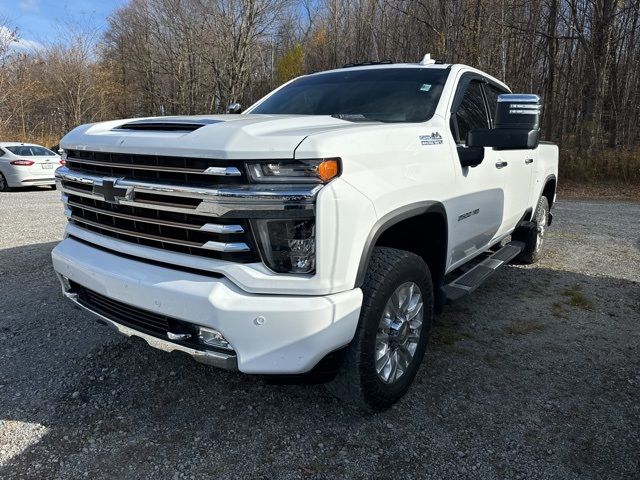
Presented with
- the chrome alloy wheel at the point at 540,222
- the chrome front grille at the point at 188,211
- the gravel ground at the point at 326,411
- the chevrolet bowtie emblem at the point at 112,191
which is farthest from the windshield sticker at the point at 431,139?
the chrome alloy wheel at the point at 540,222

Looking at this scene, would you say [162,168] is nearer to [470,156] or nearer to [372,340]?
[372,340]

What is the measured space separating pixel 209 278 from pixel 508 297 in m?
3.41

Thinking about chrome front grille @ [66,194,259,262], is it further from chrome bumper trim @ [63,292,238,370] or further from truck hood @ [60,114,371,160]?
chrome bumper trim @ [63,292,238,370]

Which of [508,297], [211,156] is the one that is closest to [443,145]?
[211,156]

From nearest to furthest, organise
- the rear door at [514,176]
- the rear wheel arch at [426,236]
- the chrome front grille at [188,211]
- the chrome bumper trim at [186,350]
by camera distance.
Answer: the chrome front grille at [188,211], the chrome bumper trim at [186,350], the rear wheel arch at [426,236], the rear door at [514,176]

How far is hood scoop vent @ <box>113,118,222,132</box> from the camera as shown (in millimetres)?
2411

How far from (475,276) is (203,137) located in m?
2.31

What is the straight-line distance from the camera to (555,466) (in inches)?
90.5

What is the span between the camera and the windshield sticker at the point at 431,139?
281 cm

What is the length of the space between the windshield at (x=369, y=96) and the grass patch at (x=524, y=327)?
1851 millimetres

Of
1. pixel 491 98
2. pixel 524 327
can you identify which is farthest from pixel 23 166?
pixel 524 327

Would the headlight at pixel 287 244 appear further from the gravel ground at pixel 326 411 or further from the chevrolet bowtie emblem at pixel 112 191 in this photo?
the gravel ground at pixel 326 411

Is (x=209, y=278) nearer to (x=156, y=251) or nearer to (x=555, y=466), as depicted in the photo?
(x=156, y=251)

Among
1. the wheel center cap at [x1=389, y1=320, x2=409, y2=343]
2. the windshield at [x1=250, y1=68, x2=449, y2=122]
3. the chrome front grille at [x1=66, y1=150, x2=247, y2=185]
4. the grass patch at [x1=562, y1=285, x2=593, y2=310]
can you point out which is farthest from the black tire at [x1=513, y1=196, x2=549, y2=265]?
the chrome front grille at [x1=66, y1=150, x2=247, y2=185]
